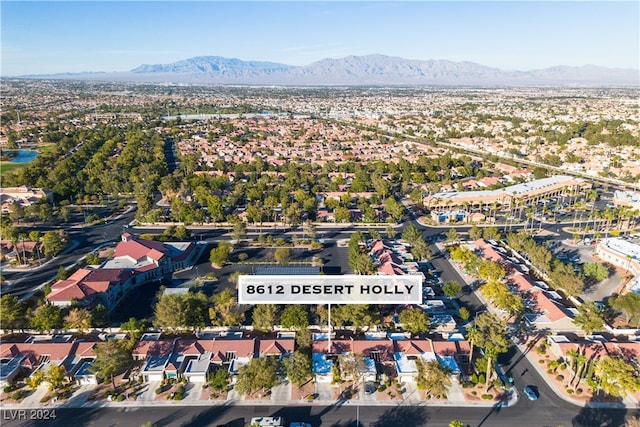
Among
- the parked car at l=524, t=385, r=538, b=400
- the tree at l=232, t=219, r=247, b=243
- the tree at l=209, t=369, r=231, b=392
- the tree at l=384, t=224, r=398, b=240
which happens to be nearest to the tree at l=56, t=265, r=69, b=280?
the tree at l=232, t=219, r=247, b=243

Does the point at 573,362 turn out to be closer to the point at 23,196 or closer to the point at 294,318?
the point at 294,318

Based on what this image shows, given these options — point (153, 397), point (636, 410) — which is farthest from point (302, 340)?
point (636, 410)

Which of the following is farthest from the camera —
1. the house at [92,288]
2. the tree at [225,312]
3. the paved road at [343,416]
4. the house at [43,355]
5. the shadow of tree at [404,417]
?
the house at [92,288]

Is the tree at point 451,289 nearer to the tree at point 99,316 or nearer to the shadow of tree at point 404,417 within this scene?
the shadow of tree at point 404,417

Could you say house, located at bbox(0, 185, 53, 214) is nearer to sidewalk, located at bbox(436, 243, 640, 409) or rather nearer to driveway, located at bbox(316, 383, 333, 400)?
driveway, located at bbox(316, 383, 333, 400)

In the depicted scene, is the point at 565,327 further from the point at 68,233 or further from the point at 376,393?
the point at 68,233

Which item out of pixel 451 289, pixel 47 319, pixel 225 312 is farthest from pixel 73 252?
pixel 451 289

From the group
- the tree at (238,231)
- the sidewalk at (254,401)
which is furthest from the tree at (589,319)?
the tree at (238,231)
